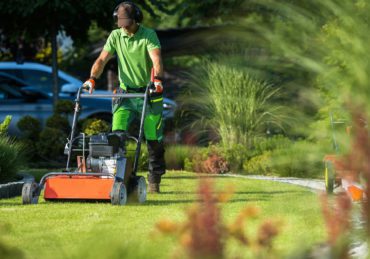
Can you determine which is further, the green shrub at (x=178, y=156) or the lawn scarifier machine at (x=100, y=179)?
the green shrub at (x=178, y=156)

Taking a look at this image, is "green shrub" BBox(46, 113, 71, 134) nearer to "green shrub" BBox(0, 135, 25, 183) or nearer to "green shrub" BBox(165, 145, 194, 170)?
"green shrub" BBox(165, 145, 194, 170)

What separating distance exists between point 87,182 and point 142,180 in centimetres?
55

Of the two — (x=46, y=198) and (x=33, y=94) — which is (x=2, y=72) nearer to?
(x=33, y=94)

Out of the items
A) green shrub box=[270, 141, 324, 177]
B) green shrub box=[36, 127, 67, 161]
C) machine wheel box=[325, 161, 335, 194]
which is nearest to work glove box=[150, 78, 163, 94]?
machine wheel box=[325, 161, 335, 194]

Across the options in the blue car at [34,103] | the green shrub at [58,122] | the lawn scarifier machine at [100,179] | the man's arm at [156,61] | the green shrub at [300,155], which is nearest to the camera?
the green shrub at [300,155]

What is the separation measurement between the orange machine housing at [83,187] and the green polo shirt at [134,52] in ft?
4.30

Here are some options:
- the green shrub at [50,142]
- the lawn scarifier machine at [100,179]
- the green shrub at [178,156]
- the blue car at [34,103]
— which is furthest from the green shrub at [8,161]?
the blue car at [34,103]

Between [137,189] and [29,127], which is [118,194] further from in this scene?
[29,127]

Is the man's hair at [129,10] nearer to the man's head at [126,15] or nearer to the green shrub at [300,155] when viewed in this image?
the man's head at [126,15]

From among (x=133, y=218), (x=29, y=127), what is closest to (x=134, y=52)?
(x=133, y=218)

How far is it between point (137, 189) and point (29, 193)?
947 mm

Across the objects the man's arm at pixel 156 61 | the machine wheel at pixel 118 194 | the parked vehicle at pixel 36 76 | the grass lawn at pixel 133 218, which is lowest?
the grass lawn at pixel 133 218

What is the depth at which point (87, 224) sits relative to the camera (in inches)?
301

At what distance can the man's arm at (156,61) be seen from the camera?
384 inches
